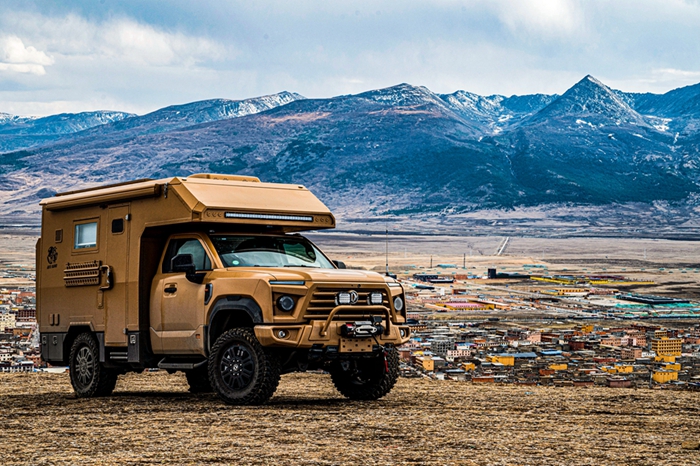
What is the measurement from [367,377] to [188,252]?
3.22m

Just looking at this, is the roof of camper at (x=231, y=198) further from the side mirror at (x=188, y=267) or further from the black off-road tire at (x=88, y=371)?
the black off-road tire at (x=88, y=371)

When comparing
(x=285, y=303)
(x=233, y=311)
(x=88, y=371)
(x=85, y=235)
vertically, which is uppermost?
(x=85, y=235)

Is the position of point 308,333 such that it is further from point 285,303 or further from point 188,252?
point 188,252

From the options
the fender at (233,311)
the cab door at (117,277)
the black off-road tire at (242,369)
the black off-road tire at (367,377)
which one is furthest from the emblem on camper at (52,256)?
the black off-road tire at (367,377)

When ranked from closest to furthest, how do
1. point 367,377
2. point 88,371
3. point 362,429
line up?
1. point 362,429
2. point 367,377
3. point 88,371

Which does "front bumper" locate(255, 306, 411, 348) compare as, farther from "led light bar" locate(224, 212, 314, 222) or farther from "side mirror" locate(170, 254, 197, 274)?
"led light bar" locate(224, 212, 314, 222)

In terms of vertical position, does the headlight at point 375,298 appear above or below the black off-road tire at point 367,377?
above

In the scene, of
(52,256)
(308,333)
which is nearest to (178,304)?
(308,333)

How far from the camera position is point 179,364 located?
15.0 metres

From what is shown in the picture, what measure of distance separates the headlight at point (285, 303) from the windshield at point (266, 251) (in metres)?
1.21

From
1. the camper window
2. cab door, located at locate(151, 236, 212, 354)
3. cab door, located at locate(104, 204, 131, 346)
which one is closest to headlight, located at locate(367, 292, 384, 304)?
cab door, located at locate(151, 236, 212, 354)

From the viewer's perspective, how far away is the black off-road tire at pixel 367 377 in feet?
48.9

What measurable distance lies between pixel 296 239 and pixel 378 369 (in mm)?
2290

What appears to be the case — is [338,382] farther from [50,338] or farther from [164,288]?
[50,338]
